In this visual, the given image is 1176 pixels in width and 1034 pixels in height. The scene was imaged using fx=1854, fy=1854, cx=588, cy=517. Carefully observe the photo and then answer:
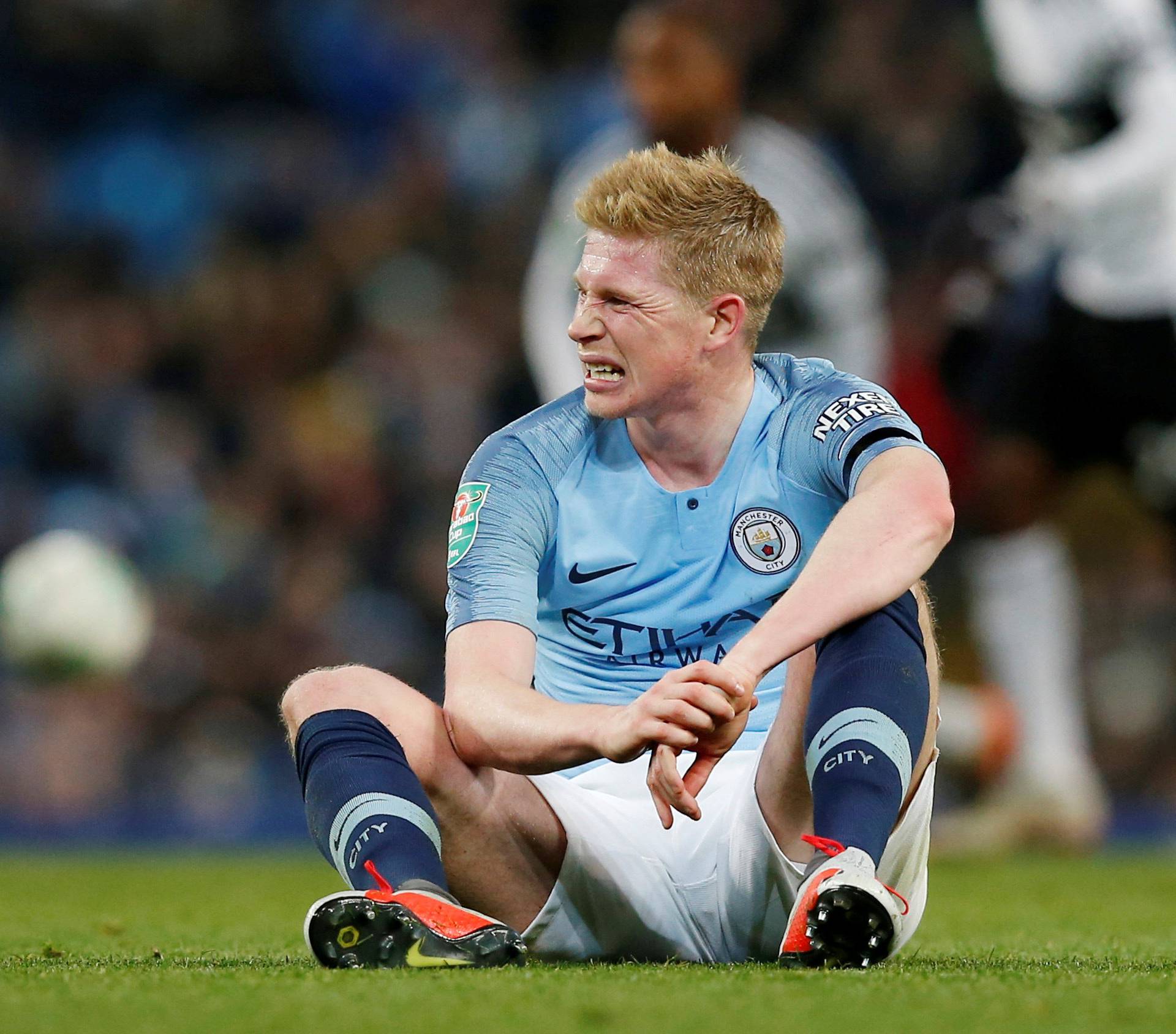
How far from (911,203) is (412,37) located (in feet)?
10.5

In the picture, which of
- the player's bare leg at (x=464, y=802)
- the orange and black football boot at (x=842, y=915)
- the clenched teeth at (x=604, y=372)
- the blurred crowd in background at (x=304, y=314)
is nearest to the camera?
the orange and black football boot at (x=842, y=915)

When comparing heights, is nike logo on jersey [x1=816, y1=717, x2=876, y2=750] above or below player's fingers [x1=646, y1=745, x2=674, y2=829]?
above

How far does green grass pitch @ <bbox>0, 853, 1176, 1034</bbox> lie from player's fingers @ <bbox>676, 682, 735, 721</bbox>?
0.37 m

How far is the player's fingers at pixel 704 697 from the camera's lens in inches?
99.3

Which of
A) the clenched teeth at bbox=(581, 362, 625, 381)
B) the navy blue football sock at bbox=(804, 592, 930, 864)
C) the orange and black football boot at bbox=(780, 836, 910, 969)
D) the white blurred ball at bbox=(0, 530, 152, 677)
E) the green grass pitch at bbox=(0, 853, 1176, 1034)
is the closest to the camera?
the green grass pitch at bbox=(0, 853, 1176, 1034)

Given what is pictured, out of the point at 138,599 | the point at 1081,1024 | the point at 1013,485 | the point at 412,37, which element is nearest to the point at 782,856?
the point at 1081,1024

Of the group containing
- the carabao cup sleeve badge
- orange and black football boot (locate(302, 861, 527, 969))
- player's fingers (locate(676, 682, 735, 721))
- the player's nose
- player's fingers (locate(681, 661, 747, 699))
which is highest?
the player's nose

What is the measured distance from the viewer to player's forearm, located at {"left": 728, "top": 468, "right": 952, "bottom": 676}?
2.67m

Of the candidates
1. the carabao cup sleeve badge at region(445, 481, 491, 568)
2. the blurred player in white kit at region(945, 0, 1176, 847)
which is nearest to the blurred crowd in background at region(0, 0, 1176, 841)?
the blurred player in white kit at region(945, 0, 1176, 847)

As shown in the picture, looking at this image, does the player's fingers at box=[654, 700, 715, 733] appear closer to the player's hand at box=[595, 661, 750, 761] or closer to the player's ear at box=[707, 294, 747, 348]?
the player's hand at box=[595, 661, 750, 761]

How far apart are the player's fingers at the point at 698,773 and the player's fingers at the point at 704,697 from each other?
0.11 meters

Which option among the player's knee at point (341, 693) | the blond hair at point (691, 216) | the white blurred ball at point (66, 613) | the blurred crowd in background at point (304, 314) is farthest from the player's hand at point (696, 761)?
the blurred crowd in background at point (304, 314)

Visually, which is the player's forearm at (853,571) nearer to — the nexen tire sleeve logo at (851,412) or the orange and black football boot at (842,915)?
the nexen tire sleeve logo at (851,412)

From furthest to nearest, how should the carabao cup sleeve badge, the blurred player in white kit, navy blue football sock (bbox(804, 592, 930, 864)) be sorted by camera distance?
the blurred player in white kit, the carabao cup sleeve badge, navy blue football sock (bbox(804, 592, 930, 864))
